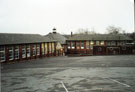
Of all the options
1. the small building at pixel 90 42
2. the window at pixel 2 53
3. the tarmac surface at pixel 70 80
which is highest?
the small building at pixel 90 42

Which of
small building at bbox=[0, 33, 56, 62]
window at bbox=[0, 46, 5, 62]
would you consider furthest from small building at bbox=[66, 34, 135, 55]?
window at bbox=[0, 46, 5, 62]

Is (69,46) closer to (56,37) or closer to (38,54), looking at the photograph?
(56,37)

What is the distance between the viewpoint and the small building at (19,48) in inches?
1218

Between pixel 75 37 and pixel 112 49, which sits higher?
pixel 75 37

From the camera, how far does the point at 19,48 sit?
34.7 meters

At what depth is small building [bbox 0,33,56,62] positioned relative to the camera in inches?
1218

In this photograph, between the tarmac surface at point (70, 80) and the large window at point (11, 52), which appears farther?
the large window at point (11, 52)

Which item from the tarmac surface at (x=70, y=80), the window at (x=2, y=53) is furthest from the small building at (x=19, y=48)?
the tarmac surface at (x=70, y=80)

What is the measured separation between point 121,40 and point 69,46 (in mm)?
19088

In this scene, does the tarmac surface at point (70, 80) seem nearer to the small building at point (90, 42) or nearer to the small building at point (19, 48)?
the small building at point (19, 48)

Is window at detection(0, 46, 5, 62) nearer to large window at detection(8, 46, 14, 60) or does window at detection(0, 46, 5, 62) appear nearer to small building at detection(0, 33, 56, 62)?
small building at detection(0, 33, 56, 62)

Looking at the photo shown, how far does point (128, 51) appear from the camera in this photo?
4791 centimetres

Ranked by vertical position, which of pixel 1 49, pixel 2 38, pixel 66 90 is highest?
pixel 2 38

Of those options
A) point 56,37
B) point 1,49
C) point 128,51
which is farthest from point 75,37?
point 1,49
